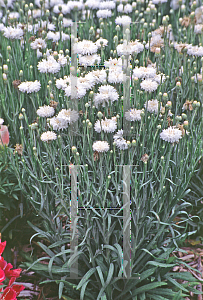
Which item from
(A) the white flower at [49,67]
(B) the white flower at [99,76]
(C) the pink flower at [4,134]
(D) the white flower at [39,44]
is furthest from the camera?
(D) the white flower at [39,44]

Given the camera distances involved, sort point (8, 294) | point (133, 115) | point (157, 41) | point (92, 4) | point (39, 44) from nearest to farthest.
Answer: point (8, 294)
point (133, 115)
point (39, 44)
point (157, 41)
point (92, 4)

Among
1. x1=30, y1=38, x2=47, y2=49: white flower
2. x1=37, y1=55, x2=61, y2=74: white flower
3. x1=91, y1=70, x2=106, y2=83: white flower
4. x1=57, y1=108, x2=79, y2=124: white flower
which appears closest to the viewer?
x1=57, y1=108, x2=79, y2=124: white flower

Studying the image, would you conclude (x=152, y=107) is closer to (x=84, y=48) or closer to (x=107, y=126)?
(x=107, y=126)

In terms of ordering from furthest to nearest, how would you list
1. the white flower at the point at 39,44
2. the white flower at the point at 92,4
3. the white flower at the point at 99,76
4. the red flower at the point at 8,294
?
the white flower at the point at 92,4 → the white flower at the point at 39,44 → the white flower at the point at 99,76 → the red flower at the point at 8,294

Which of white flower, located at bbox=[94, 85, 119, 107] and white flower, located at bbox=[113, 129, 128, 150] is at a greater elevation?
white flower, located at bbox=[94, 85, 119, 107]

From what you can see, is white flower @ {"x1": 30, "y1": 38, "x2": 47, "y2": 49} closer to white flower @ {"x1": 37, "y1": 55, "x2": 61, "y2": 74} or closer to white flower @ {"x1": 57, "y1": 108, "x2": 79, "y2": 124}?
white flower @ {"x1": 37, "y1": 55, "x2": 61, "y2": 74}

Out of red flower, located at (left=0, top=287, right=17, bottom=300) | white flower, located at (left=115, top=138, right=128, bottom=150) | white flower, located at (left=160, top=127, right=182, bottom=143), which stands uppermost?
white flower, located at (left=160, top=127, right=182, bottom=143)

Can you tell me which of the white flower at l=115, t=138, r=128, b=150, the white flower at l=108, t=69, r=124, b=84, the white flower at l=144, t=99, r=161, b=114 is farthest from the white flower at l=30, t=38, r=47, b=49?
the white flower at l=115, t=138, r=128, b=150

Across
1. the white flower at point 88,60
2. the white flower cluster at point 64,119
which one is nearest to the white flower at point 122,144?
the white flower cluster at point 64,119

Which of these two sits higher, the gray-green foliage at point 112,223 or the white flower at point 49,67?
the white flower at point 49,67

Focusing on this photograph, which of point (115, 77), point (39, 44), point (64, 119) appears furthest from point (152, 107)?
point (39, 44)

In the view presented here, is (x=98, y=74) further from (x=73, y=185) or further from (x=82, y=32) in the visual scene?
(x=82, y=32)

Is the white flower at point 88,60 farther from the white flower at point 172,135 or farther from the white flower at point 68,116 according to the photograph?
the white flower at point 172,135

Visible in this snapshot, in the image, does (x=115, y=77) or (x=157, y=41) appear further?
(x=157, y=41)
